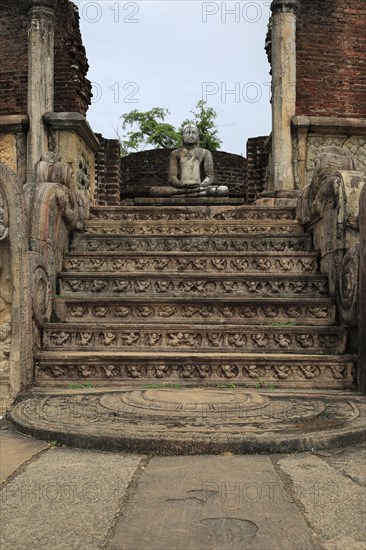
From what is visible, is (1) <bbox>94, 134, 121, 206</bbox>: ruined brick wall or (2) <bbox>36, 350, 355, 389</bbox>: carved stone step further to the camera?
(1) <bbox>94, 134, 121, 206</bbox>: ruined brick wall

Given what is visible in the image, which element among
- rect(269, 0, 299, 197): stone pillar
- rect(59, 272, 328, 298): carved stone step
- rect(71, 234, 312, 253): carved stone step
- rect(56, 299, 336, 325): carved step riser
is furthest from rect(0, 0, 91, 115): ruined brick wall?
rect(56, 299, 336, 325): carved step riser

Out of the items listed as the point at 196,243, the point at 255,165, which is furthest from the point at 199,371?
the point at 255,165

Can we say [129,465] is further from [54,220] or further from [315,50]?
[315,50]

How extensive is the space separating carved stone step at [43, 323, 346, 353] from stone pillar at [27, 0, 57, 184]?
487 centimetres

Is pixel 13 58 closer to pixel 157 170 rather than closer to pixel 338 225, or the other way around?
pixel 338 225

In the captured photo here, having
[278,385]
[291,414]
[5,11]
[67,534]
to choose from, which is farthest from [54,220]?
[5,11]

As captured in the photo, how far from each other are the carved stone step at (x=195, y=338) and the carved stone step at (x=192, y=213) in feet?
6.87

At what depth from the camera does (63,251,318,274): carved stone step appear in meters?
4.88

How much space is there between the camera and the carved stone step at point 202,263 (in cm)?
488

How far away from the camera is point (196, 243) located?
206 inches

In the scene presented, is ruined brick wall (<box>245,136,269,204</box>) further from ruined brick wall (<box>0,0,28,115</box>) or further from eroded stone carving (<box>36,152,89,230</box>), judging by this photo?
eroded stone carving (<box>36,152,89,230</box>)

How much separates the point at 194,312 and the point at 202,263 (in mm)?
639

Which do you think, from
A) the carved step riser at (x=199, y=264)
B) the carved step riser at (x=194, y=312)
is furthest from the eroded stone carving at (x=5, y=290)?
the carved step riser at (x=199, y=264)

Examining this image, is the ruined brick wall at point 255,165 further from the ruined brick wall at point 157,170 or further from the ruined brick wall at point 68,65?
the ruined brick wall at point 157,170
